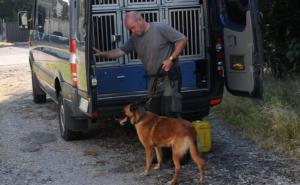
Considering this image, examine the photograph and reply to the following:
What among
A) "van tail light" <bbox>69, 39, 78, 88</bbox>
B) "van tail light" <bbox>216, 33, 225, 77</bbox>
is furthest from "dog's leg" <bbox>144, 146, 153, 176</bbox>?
"van tail light" <bbox>216, 33, 225, 77</bbox>

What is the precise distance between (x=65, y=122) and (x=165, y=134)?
86.0 inches

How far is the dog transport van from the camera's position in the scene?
21.3ft

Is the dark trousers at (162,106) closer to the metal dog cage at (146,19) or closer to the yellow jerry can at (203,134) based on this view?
the yellow jerry can at (203,134)

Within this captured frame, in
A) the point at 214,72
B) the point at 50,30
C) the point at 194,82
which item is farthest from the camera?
the point at 50,30

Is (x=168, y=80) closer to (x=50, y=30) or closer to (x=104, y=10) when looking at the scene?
(x=104, y=10)

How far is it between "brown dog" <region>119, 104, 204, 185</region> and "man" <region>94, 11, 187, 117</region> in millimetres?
413

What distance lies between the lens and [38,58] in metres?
9.42

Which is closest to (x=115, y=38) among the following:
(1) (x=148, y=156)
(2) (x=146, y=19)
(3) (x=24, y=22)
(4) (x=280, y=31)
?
(2) (x=146, y=19)

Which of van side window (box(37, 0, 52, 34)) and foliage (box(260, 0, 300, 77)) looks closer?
van side window (box(37, 0, 52, 34))

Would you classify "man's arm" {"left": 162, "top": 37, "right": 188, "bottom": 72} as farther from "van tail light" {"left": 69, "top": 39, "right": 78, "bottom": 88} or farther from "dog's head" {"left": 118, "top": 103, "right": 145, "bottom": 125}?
"van tail light" {"left": 69, "top": 39, "right": 78, "bottom": 88}

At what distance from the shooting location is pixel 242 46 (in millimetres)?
6699

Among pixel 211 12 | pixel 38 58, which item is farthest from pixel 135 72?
pixel 38 58

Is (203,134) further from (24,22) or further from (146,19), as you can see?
(24,22)

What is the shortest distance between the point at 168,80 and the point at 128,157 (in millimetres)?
1196
